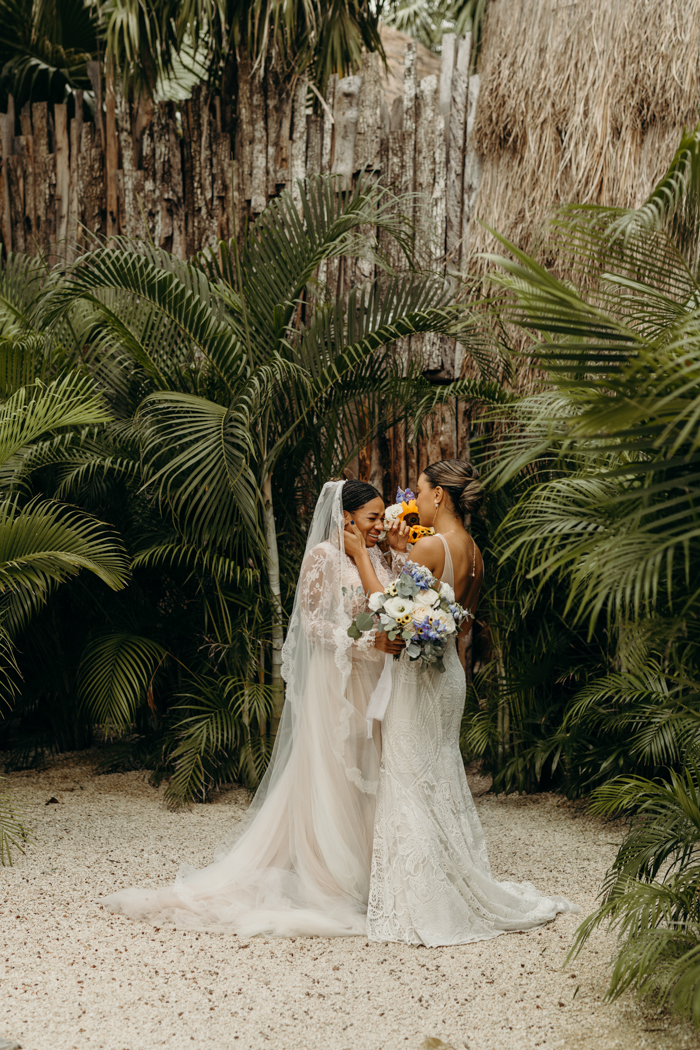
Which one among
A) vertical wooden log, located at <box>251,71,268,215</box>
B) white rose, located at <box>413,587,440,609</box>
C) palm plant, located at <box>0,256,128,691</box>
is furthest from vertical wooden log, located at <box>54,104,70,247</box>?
white rose, located at <box>413,587,440,609</box>

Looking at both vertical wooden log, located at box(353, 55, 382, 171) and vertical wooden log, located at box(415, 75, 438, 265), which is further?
vertical wooden log, located at box(353, 55, 382, 171)

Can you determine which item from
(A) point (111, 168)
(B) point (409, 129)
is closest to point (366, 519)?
(B) point (409, 129)

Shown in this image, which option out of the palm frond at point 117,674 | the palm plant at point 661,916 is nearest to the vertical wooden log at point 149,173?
the palm frond at point 117,674

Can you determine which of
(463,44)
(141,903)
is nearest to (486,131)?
(463,44)

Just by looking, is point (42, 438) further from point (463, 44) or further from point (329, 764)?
point (463, 44)

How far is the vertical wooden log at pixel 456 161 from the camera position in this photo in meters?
5.98

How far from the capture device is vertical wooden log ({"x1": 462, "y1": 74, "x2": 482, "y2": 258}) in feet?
19.6

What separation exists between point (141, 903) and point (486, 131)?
495 cm

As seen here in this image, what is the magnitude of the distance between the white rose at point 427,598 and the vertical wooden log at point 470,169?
309 centimetres

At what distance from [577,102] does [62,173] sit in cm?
406

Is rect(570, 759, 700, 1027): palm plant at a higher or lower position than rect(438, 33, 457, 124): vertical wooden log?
lower

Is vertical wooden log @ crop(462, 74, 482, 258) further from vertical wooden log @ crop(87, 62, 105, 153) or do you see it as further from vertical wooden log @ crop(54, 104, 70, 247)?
vertical wooden log @ crop(54, 104, 70, 247)

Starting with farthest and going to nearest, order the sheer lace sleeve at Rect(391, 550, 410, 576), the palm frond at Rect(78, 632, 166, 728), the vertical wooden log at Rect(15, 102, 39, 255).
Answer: the vertical wooden log at Rect(15, 102, 39, 255)
the palm frond at Rect(78, 632, 166, 728)
the sheer lace sleeve at Rect(391, 550, 410, 576)

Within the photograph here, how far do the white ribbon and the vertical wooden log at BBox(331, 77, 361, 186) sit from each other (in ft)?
12.3
